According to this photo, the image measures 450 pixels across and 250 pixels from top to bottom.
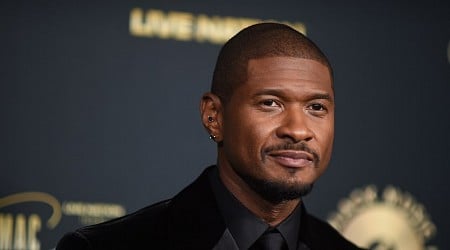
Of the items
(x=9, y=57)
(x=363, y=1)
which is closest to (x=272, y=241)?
(x=9, y=57)

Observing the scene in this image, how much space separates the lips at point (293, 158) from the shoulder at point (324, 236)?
191 millimetres

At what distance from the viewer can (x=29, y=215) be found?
223cm

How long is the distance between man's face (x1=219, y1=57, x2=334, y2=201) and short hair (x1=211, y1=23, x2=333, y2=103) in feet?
0.04

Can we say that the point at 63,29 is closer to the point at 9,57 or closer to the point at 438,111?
the point at 9,57

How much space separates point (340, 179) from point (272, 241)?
0.90 meters

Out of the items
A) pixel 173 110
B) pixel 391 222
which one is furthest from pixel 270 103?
pixel 391 222

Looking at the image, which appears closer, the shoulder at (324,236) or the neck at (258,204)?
the neck at (258,204)

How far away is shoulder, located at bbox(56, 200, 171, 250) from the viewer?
63.9 inches

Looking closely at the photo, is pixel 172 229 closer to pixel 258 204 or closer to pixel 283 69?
pixel 258 204

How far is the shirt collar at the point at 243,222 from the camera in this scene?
1600 millimetres

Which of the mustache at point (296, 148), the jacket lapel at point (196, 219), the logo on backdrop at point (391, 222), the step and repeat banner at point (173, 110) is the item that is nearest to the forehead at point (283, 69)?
the mustache at point (296, 148)

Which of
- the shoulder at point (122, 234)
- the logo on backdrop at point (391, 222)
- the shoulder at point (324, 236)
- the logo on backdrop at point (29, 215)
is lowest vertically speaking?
the logo on backdrop at point (391, 222)

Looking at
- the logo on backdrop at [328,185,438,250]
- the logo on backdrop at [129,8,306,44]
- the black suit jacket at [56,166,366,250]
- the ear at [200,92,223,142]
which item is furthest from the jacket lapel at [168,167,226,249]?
the logo on backdrop at [328,185,438,250]

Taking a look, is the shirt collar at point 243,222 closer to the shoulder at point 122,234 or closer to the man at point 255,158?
the man at point 255,158
